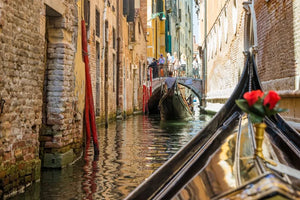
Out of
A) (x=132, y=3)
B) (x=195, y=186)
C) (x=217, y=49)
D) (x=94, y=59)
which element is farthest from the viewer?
(x=217, y=49)

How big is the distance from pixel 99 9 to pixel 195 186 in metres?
11.7

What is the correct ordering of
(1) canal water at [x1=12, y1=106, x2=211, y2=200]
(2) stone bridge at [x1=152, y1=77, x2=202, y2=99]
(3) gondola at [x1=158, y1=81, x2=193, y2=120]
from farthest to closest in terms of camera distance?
(2) stone bridge at [x1=152, y1=77, x2=202, y2=99] < (3) gondola at [x1=158, y1=81, x2=193, y2=120] < (1) canal water at [x1=12, y1=106, x2=211, y2=200]

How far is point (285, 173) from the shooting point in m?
2.41

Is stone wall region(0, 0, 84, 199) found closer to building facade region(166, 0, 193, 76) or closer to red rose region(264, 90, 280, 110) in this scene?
red rose region(264, 90, 280, 110)

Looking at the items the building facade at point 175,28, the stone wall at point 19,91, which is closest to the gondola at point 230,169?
the stone wall at point 19,91

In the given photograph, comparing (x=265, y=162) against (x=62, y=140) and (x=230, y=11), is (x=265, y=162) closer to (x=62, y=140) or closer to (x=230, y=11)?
(x=62, y=140)

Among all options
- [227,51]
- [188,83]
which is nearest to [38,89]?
[227,51]

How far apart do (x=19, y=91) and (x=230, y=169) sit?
9.80 feet

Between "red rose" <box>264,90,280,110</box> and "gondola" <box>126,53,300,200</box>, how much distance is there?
33 centimetres

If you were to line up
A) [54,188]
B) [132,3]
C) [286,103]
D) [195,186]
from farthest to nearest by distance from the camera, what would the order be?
[132,3] → [286,103] → [54,188] → [195,186]

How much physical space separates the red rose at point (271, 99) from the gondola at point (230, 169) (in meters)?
0.33

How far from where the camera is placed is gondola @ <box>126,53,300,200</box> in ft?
6.85

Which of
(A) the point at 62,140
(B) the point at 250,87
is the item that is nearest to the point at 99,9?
(A) the point at 62,140

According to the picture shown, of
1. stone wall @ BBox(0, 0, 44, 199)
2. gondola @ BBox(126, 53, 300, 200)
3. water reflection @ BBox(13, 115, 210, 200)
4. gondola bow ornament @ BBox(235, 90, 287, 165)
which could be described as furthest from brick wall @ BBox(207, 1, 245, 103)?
gondola bow ornament @ BBox(235, 90, 287, 165)
